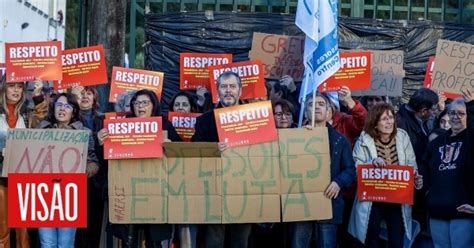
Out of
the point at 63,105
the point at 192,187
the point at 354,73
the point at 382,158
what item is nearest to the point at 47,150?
the point at 63,105

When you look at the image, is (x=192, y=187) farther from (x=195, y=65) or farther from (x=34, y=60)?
(x=34, y=60)

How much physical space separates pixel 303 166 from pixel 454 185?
54.1 inches

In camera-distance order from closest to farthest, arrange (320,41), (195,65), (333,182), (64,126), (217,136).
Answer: (217,136)
(333,182)
(64,126)
(320,41)
(195,65)

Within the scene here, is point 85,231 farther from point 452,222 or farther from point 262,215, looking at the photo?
point 452,222

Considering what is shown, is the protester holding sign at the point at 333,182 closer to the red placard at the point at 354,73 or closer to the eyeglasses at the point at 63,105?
the red placard at the point at 354,73

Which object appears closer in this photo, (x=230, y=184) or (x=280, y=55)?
(x=230, y=184)

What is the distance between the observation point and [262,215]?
36.0 ft

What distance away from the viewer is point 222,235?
11086mm

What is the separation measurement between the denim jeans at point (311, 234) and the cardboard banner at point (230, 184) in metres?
0.16

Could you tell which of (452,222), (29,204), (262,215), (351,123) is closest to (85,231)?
(29,204)

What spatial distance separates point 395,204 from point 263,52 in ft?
9.48

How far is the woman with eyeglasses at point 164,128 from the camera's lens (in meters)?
11.0

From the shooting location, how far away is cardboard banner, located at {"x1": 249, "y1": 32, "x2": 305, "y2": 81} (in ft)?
43.3

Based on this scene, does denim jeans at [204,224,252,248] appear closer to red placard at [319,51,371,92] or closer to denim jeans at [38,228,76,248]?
denim jeans at [38,228,76,248]
